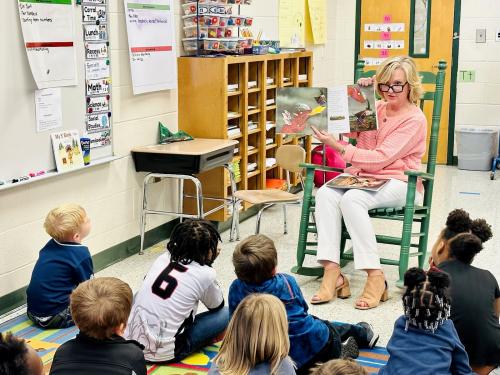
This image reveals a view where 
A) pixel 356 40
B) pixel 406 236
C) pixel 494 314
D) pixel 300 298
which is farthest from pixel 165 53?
pixel 356 40

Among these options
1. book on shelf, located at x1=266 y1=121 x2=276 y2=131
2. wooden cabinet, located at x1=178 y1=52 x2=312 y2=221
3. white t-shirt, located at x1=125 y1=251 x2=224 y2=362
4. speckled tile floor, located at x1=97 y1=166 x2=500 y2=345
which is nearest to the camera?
white t-shirt, located at x1=125 y1=251 x2=224 y2=362

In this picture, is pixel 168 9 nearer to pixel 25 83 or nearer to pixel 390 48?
pixel 25 83

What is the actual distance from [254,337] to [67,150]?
89.5 inches

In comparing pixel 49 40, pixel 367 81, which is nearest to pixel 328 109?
pixel 367 81

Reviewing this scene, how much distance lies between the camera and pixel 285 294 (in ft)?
9.18

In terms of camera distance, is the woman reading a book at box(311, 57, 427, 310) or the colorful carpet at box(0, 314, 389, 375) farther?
the woman reading a book at box(311, 57, 427, 310)

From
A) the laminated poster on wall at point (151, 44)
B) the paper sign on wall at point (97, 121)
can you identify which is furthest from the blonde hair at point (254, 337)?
the laminated poster on wall at point (151, 44)

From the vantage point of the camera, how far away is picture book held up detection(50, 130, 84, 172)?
12.9 feet

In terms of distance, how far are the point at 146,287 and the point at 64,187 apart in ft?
4.20

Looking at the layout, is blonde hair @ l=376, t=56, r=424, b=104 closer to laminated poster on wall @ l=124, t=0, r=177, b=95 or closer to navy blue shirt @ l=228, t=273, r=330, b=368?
laminated poster on wall @ l=124, t=0, r=177, b=95

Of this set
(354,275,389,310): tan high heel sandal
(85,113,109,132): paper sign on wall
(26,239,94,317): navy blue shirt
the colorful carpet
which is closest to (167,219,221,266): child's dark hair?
the colorful carpet

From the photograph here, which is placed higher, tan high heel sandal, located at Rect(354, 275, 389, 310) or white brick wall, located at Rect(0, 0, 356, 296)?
white brick wall, located at Rect(0, 0, 356, 296)

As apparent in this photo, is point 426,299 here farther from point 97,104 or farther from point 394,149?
point 97,104

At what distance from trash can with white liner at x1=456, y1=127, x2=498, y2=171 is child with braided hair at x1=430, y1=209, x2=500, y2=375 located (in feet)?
16.4
